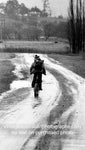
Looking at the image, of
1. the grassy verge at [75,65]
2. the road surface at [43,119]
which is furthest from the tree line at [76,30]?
the road surface at [43,119]

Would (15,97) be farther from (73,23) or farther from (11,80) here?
(73,23)

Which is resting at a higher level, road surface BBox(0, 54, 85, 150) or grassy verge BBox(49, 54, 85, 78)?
road surface BBox(0, 54, 85, 150)

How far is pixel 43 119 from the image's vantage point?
10703 millimetres

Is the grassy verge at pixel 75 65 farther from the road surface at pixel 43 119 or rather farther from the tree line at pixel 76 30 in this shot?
the tree line at pixel 76 30

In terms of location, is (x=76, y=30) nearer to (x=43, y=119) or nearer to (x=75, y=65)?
(x=75, y=65)

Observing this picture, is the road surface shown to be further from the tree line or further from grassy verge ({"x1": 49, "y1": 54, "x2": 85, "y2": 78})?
the tree line

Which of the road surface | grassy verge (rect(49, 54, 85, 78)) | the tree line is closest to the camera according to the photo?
Answer: the road surface

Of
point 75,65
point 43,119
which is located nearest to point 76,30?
point 75,65

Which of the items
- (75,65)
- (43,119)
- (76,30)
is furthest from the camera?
(76,30)

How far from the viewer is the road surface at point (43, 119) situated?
8.08 metres

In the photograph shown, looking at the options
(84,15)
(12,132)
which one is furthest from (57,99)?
(84,15)

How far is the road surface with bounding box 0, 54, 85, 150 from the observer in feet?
26.5

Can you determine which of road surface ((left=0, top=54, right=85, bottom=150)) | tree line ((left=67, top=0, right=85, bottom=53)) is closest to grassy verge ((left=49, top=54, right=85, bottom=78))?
road surface ((left=0, top=54, right=85, bottom=150))

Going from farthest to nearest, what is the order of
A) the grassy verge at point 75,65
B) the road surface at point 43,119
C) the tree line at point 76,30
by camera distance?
the tree line at point 76,30
the grassy verge at point 75,65
the road surface at point 43,119
